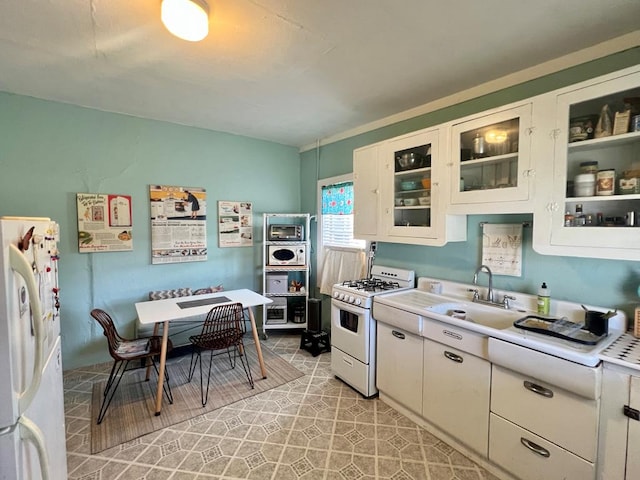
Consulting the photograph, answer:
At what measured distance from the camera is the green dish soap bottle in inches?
75.0

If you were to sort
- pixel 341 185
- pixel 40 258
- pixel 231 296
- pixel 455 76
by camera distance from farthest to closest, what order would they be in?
pixel 341 185
pixel 231 296
pixel 455 76
pixel 40 258

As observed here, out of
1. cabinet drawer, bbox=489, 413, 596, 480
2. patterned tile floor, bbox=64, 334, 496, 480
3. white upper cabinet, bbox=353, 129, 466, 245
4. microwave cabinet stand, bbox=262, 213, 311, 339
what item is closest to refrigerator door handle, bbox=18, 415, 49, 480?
patterned tile floor, bbox=64, 334, 496, 480

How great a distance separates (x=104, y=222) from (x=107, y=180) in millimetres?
427

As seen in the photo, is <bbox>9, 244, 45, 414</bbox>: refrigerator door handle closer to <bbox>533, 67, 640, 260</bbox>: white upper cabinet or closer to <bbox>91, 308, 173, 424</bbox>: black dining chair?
<bbox>91, 308, 173, 424</bbox>: black dining chair

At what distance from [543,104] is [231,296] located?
2.97 meters

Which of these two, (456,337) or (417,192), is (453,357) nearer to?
(456,337)

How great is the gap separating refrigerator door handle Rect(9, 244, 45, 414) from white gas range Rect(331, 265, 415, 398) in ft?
6.49

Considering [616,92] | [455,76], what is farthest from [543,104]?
[455,76]

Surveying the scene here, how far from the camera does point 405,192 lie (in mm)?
2645

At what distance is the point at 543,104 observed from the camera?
174cm

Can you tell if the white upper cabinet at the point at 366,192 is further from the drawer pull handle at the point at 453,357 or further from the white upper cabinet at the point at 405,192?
the drawer pull handle at the point at 453,357

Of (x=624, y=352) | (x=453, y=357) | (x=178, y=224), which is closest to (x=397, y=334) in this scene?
(x=453, y=357)

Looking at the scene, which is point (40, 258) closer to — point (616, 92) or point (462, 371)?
point (462, 371)

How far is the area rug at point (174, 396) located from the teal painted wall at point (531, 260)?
1655mm
